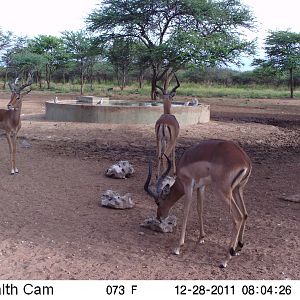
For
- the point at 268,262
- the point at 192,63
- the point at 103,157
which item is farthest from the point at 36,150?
the point at 192,63

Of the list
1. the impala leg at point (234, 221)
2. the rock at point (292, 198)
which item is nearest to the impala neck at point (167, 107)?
the rock at point (292, 198)

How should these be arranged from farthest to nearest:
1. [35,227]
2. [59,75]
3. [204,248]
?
[59,75], [35,227], [204,248]

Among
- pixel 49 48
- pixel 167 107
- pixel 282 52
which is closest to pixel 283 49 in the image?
pixel 282 52

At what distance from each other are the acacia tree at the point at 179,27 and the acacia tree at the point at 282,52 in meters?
11.9

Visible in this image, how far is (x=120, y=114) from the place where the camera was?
15133mm

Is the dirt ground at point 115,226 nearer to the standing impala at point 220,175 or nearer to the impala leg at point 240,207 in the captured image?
the impala leg at point 240,207

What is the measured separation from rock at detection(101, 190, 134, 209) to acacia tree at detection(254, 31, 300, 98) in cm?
3196

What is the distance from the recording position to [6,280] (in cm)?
386

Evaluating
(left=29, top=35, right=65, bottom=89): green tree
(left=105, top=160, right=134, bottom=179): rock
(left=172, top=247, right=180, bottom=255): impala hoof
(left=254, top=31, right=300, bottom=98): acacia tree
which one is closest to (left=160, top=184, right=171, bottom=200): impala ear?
(left=172, top=247, right=180, bottom=255): impala hoof

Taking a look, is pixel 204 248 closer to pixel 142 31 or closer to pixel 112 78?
pixel 142 31

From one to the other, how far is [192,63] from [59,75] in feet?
113

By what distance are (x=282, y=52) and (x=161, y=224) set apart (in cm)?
3434

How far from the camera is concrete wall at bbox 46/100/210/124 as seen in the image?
49.6ft

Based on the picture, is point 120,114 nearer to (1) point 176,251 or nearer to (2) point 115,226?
(2) point 115,226
